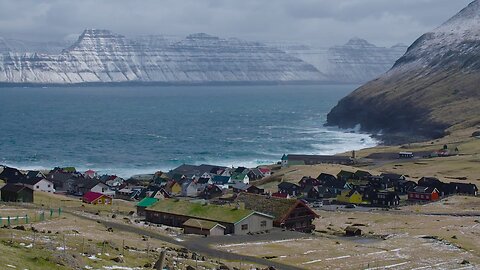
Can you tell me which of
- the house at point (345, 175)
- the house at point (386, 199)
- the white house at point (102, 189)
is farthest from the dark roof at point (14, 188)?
the house at point (345, 175)

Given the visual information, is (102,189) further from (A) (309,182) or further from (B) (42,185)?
(A) (309,182)

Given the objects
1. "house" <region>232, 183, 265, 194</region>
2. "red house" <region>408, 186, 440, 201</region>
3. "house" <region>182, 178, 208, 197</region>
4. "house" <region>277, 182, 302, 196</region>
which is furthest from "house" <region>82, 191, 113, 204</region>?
"red house" <region>408, 186, 440, 201</region>

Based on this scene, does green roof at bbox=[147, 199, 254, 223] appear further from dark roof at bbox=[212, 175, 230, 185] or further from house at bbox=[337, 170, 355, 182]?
house at bbox=[337, 170, 355, 182]

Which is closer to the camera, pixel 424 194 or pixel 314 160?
pixel 424 194

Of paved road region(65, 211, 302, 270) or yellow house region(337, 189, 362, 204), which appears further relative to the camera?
yellow house region(337, 189, 362, 204)

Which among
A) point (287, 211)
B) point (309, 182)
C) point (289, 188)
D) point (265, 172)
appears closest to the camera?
point (287, 211)

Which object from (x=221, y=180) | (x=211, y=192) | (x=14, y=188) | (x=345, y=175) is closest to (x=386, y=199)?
(x=345, y=175)
